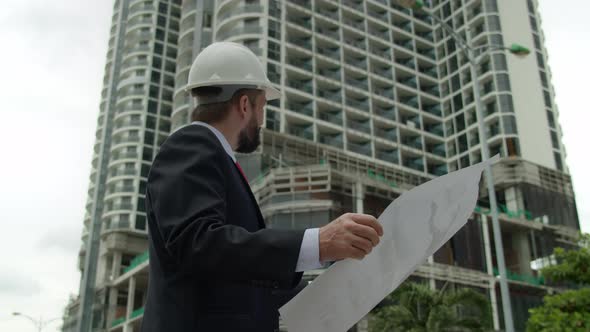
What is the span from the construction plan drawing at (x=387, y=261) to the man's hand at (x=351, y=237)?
13 cm

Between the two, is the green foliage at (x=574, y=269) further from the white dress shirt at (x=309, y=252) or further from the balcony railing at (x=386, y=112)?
the balcony railing at (x=386, y=112)

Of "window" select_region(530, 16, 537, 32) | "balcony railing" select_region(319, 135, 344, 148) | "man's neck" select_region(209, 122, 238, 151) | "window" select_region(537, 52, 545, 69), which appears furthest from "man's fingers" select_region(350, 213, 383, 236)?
"window" select_region(530, 16, 537, 32)

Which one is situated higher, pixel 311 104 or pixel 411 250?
pixel 311 104

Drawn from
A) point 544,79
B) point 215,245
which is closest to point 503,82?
point 544,79

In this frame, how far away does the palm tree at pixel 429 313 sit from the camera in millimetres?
21016

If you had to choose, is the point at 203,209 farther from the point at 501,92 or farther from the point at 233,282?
the point at 501,92

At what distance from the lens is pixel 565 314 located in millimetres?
14875

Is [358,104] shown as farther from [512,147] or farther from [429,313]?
[429,313]

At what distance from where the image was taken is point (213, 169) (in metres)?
2.06

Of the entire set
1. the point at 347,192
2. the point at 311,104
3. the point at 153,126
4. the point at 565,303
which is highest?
the point at 153,126

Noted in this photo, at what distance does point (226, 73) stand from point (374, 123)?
171 feet

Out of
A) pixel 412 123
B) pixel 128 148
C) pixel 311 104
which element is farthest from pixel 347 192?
pixel 128 148

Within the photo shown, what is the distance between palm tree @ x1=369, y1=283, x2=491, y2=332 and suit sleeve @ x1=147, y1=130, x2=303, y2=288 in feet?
65.3

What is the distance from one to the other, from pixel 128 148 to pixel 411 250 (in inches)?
2502
